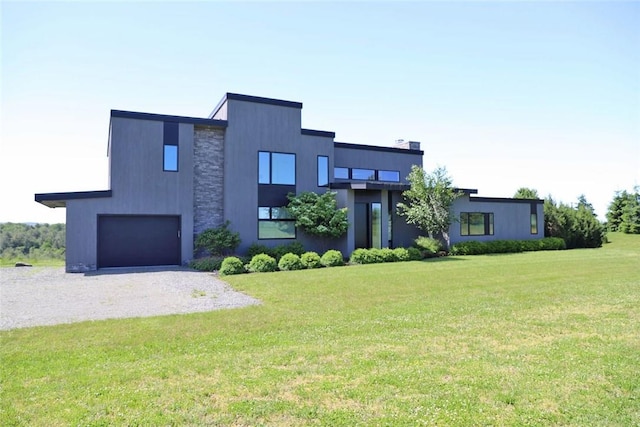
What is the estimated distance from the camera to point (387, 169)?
23.9 meters

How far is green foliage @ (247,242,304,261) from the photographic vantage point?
1730 centimetres

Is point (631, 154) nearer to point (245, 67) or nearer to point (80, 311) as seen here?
point (245, 67)

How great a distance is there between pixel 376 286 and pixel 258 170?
10.1m

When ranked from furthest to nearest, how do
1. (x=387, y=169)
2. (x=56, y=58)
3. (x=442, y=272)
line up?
(x=387, y=169)
(x=442, y=272)
(x=56, y=58)

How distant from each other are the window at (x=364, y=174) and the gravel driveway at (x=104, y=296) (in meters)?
11.5

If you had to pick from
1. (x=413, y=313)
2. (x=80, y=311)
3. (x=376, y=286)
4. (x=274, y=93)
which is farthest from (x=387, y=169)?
(x=80, y=311)

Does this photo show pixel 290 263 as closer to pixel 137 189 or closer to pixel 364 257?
pixel 364 257

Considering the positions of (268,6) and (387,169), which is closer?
(268,6)

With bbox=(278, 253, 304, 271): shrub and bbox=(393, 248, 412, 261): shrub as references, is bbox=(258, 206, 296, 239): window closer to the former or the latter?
bbox=(278, 253, 304, 271): shrub

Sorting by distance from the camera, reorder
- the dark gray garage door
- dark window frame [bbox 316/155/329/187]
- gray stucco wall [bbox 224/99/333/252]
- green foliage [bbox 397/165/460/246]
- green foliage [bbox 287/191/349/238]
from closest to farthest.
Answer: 1. the dark gray garage door
2. gray stucco wall [bbox 224/99/333/252]
3. green foliage [bbox 287/191/349/238]
4. dark window frame [bbox 316/155/329/187]
5. green foliage [bbox 397/165/460/246]

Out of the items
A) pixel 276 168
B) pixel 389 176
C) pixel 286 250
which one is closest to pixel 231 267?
pixel 286 250

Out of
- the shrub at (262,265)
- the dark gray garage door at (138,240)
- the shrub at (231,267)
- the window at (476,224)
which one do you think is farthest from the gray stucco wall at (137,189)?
the window at (476,224)

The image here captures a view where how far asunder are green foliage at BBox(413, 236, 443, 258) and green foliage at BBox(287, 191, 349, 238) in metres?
4.22

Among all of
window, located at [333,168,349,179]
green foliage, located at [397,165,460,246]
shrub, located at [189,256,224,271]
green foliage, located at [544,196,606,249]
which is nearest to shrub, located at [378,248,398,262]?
green foliage, located at [397,165,460,246]
